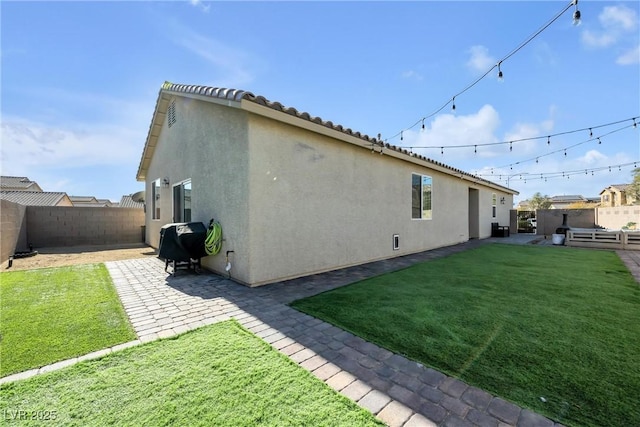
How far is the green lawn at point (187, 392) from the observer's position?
1.85m

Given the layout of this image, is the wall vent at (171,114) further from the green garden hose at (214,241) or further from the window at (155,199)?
the green garden hose at (214,241)

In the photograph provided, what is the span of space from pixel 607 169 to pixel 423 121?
14368 millimetres

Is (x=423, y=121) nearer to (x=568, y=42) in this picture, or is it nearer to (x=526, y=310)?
(x=568, y=42)

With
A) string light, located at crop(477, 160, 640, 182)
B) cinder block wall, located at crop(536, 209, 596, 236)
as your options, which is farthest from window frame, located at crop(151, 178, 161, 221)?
cinder block wall, located at crop(536, 209, 596, 236)

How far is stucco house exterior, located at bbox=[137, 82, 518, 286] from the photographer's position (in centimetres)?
524

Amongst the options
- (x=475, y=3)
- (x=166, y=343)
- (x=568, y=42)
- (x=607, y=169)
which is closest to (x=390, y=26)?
(x=475, y=3)

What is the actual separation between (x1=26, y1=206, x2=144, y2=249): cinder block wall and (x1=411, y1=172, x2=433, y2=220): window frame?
1338 centimetres

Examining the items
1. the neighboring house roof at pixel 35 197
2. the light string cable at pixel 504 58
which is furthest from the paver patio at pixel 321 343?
the neighboring house roof at pixel 35 197

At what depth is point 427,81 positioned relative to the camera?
843 centimetres

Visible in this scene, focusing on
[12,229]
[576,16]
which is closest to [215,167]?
[576,16]

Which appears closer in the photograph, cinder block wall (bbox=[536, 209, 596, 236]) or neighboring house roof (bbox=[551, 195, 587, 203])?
cinder block wall (bbox=[536, 209, 596, 236])

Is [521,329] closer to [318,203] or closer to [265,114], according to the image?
[318,203]

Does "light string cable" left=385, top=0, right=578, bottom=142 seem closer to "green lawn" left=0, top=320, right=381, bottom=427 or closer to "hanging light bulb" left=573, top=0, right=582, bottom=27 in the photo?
"hanging light bulb" left=573, top=0, right=582, bottom=27

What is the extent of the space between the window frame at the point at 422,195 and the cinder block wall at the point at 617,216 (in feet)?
45.6
